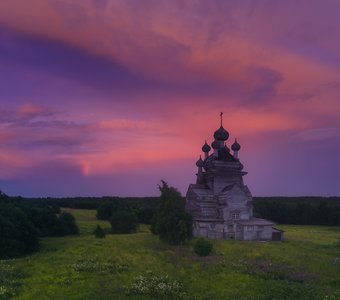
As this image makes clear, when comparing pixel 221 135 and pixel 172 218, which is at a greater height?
pixel 221 135

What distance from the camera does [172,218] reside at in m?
45.4

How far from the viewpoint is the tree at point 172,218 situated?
45000mm

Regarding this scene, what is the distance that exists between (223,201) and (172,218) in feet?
37.9

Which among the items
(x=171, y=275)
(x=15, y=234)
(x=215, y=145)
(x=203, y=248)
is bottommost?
(x=171, y=275)

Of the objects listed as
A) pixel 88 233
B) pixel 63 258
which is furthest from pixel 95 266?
pixel 88 233

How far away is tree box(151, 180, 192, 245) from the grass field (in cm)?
295

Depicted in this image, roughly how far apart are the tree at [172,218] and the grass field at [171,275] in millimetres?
2946

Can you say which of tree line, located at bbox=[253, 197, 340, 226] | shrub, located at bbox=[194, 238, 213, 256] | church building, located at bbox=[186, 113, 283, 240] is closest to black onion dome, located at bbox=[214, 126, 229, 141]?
church building, located at bbox=[186, 113, 283, 240]

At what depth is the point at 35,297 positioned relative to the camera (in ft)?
75.3

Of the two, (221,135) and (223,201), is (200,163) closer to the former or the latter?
(221,135)

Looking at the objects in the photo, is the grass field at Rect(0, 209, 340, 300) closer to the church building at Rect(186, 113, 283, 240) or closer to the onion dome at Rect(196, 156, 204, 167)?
the church building at Rect(186, 113, 283, 240)

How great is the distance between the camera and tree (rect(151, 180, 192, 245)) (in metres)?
45.0

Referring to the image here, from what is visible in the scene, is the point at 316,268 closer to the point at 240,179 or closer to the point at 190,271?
the point at 190,271

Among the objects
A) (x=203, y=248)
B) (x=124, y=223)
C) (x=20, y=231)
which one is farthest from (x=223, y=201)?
(x=20, y=231)
